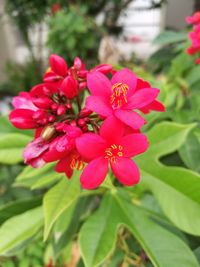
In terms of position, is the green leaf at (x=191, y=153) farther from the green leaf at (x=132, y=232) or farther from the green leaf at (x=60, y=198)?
the green leaf at (x=60, y=198)

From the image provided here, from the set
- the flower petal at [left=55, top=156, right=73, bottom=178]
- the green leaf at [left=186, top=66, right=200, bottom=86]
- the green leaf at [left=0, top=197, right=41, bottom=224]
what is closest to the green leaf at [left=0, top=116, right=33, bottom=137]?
the green leaf at [left=0, top=197, right=41, bottom=224]

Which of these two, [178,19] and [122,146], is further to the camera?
[178,19]

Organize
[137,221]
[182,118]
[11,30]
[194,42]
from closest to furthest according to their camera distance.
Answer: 1. [137,221]
2. [194,42]
3. [182,118]
4. [11,30]

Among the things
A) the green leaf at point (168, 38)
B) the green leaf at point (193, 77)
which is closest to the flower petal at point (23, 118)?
the green leaf at point (193, 77)

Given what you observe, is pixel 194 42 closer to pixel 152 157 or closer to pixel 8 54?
pixel 152 157

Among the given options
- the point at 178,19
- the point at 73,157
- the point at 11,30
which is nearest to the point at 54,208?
the point at 73,157

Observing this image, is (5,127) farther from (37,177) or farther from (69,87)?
(69,87)

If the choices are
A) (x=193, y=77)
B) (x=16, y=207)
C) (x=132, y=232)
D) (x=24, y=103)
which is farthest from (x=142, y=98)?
(x=193, y=77)
